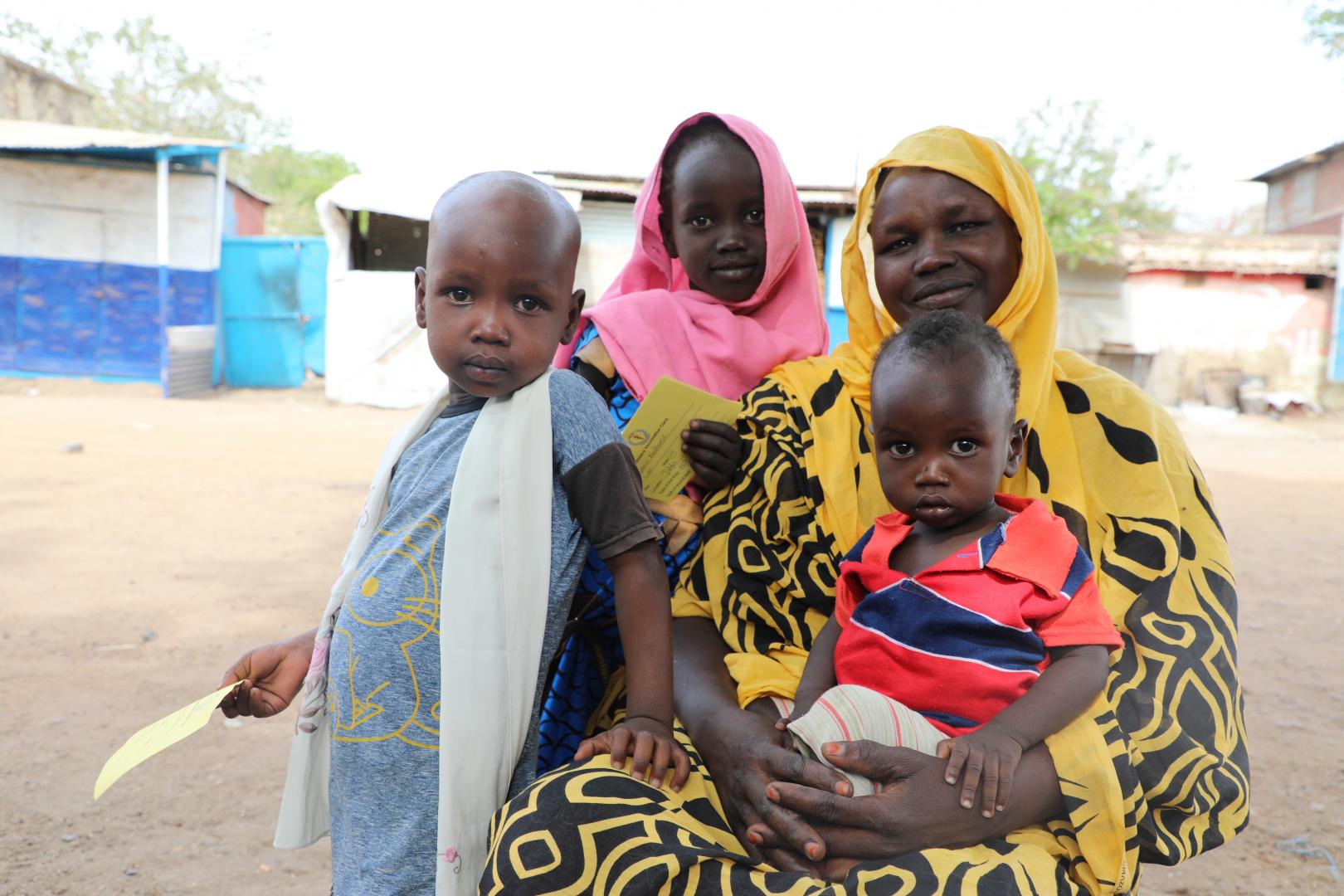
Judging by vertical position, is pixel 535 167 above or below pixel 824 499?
above

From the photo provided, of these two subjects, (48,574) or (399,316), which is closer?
(48,574)

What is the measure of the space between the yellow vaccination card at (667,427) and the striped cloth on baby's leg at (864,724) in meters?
0.75

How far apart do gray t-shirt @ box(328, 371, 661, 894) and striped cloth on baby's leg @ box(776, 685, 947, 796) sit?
0.46m

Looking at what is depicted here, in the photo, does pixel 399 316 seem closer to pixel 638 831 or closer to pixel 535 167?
pixel 535 167

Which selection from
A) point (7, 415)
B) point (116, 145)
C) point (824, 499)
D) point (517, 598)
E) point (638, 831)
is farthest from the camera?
point (116, 145)

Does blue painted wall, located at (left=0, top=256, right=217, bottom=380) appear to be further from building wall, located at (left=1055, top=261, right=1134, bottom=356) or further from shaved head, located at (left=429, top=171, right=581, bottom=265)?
shaved head, located at (left=429, top=171, right=581, bottom=265)

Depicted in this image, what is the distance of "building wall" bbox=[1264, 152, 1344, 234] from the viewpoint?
23141mm

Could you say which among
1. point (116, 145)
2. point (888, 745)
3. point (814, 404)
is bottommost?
point (888, 745)

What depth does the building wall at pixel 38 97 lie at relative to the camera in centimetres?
2111

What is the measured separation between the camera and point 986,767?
162cm

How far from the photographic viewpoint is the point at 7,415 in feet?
39.7

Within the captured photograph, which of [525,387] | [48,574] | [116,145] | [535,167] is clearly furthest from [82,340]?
[525,387]

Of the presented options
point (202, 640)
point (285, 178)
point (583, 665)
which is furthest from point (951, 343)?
point (285, 178)

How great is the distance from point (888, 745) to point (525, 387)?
0.92 metres
